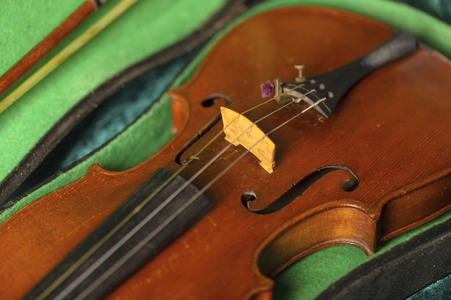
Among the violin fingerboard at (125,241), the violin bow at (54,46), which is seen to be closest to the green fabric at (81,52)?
the violin bow at (54,46)

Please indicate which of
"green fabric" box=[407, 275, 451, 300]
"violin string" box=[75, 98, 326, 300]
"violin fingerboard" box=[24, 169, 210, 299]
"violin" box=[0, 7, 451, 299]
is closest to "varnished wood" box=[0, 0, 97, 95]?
"violin" box=[0, 7, 451, 299]

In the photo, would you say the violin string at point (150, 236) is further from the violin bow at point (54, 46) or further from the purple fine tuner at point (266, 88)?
the violin bow at point (54, 46)

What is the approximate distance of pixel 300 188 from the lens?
1221 millimetres

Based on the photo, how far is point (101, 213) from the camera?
117 centimetres

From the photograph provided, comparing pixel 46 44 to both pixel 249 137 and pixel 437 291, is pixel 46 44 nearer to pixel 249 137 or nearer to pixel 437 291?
pixel 249 137

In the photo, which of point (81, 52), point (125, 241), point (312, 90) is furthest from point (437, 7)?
point (125, 241)

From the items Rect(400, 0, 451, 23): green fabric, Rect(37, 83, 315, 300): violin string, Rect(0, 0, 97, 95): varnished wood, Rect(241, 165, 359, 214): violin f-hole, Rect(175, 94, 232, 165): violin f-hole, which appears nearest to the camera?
Rect(37, 83, 315, 300): violin string

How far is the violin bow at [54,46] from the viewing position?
4.81 ft

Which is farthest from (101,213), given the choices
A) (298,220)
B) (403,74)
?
(403,74)

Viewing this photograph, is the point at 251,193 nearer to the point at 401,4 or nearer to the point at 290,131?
the point at 290,131

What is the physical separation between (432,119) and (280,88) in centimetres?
44

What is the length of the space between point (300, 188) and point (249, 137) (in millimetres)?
192

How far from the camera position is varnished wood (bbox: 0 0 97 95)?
145 cm

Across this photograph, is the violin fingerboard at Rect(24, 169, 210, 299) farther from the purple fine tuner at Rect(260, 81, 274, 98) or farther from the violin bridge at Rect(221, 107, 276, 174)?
the purple fine tuner at Rect(260, 81, 274, 98)
